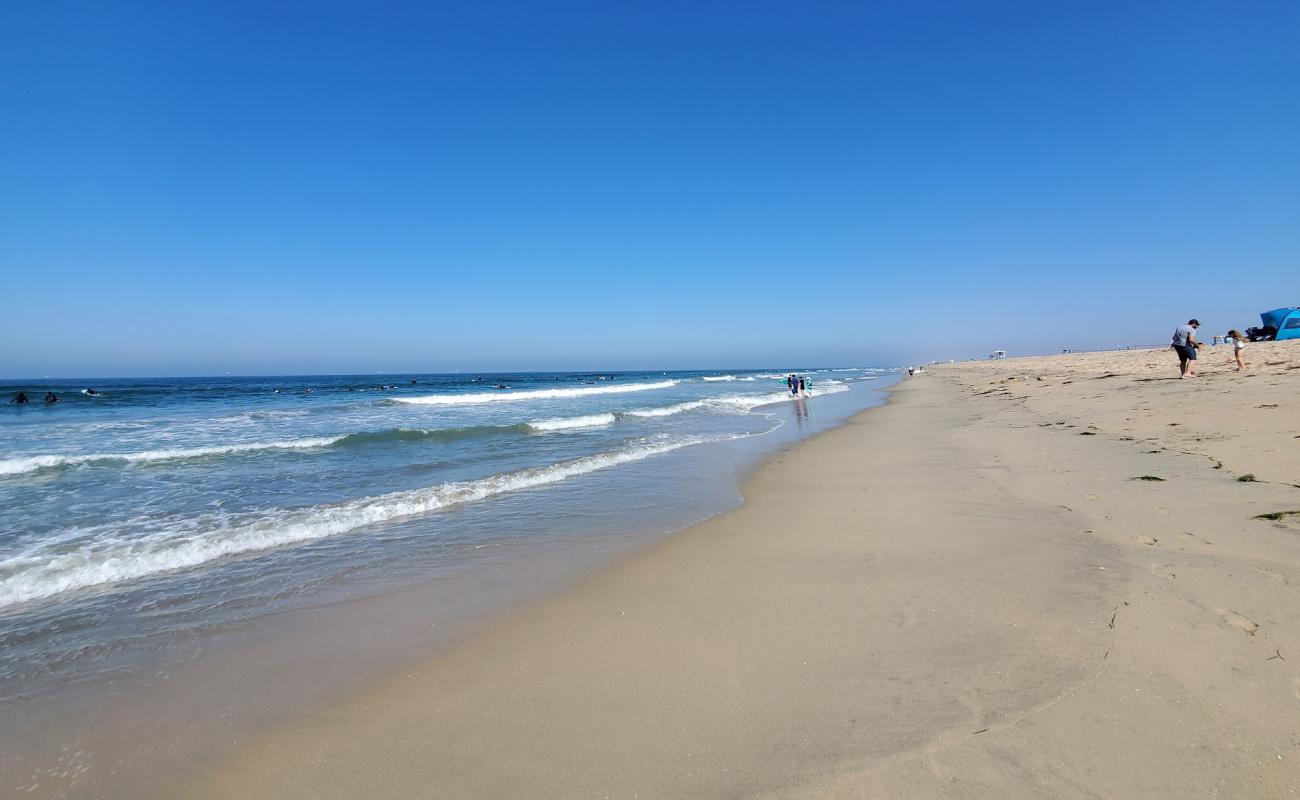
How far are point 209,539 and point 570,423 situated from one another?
43.0 ft

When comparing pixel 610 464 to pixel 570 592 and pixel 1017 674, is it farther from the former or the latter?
pixel 1017 674

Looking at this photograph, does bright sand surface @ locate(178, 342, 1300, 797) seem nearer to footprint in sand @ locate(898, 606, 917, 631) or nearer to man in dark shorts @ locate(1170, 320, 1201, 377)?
footprint in sand @ locate(898, 606, 917, 631)

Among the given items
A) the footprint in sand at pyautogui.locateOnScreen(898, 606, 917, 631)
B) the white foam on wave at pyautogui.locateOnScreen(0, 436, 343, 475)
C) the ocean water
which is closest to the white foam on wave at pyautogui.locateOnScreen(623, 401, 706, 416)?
the ocean water

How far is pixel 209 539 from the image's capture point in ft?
20.3

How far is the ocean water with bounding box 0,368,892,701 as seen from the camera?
4262mm

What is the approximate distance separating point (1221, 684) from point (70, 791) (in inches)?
204

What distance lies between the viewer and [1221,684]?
2408 millimetres

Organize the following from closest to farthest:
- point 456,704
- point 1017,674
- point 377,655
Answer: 1. point 1017,674
2. point 456,704
3. point 377,655

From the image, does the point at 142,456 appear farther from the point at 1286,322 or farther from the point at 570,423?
the point at 1286,322

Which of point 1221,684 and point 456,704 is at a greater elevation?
point 1221,684

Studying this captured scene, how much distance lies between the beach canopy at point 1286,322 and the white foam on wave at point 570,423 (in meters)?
34.8

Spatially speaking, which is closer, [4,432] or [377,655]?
[377,655]

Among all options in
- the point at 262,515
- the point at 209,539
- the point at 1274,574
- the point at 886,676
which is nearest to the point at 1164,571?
the point at 1274,574

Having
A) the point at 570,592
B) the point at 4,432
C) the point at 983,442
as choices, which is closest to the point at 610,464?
the point at 570,592
